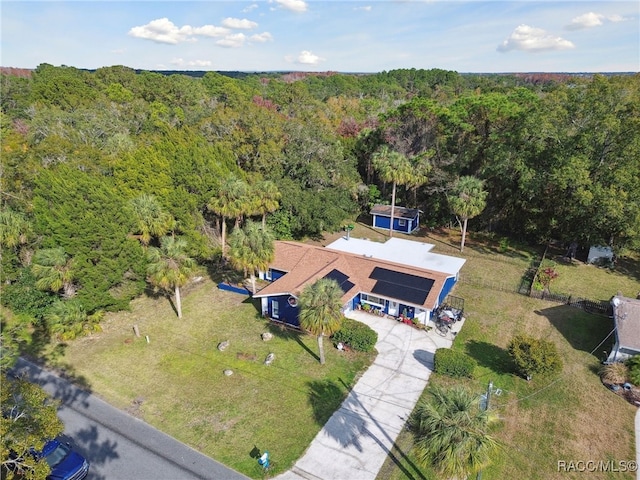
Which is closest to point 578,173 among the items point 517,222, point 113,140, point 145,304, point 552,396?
point 517,222

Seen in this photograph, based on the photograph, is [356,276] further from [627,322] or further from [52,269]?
[52,269]

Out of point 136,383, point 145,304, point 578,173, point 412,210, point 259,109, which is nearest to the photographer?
point 136,383

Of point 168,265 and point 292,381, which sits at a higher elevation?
point 168,265

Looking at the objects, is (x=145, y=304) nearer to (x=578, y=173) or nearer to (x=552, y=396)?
(x=552, y=396)

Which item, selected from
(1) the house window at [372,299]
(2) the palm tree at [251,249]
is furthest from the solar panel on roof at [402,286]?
(2) the palm tree at [251,249]

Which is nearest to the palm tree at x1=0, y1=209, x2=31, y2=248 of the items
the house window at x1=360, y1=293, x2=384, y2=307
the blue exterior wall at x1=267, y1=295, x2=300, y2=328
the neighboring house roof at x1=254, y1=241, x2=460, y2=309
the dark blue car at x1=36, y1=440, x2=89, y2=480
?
the dark blue car at x1=36, y1=440, x2=89, y2=480

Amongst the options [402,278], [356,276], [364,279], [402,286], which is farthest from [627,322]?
[356,276]
